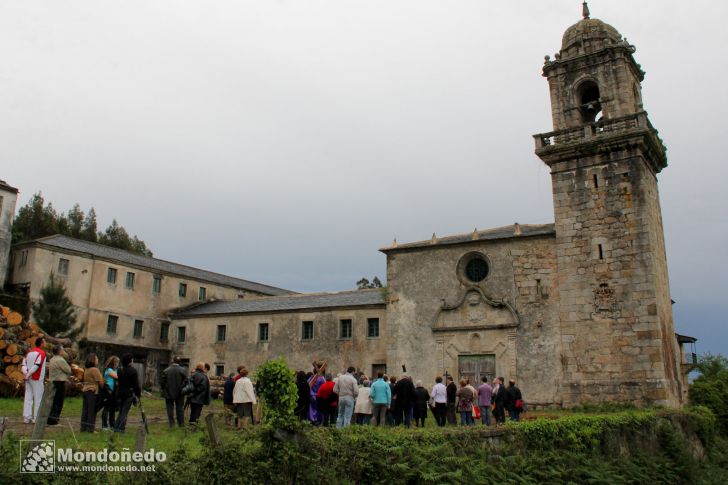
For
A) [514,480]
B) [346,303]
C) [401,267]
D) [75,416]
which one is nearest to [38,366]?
[75,416]

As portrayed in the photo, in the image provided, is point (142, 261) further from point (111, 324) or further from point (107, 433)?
point (107, 433)

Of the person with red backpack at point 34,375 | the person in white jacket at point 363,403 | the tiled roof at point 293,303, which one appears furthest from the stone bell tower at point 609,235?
the person with red backpack at point 34,375

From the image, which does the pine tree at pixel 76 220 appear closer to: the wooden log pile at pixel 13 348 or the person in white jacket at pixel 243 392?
the wooden log pile at pixel 13 348

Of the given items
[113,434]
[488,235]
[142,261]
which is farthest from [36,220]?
[113,434]

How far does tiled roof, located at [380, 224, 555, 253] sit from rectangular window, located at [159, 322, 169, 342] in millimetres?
17478

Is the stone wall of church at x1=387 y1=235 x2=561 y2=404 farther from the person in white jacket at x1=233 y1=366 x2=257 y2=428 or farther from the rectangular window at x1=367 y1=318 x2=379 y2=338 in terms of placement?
the person in white jacket at x1=233 y1=366 x2=257 y2=428

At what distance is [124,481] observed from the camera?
269 inches

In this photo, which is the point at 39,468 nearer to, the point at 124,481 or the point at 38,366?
the point at 124,481

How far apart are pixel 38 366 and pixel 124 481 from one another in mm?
7293

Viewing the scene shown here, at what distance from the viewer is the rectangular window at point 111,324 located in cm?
3556

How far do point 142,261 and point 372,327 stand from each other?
1853 centimetres

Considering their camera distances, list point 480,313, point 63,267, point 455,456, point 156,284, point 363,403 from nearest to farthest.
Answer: point 455,456
point 363,403
point 480,313
point 63,267
point 156,284

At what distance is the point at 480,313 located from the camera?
1003 inches
